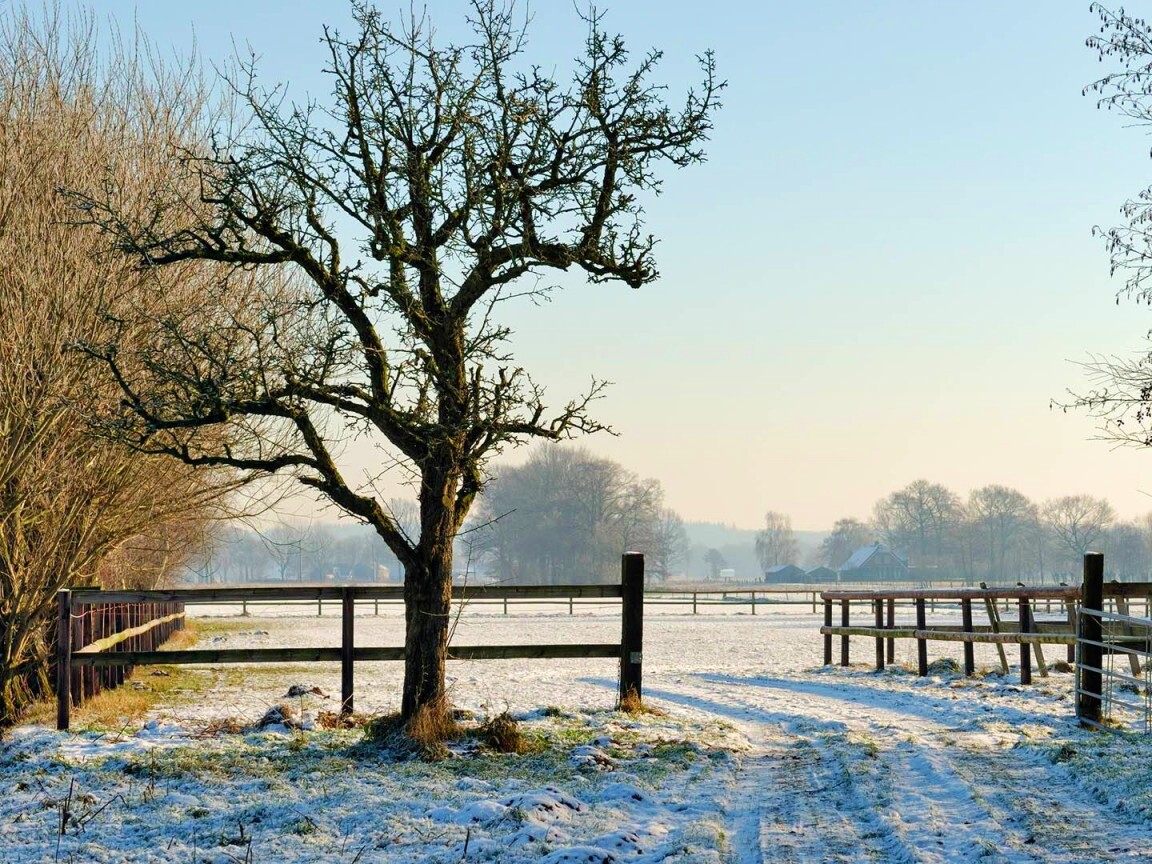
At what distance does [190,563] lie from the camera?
1324 inches

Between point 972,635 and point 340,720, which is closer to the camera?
point 340,720

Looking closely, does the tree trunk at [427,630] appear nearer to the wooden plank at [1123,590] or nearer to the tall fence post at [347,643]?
the tall fence post at [347,643]

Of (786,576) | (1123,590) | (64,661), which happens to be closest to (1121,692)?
(1123,590)

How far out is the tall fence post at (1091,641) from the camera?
11844 millimetres

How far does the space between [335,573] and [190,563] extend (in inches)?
5403

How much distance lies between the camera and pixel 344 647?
12.5 metres

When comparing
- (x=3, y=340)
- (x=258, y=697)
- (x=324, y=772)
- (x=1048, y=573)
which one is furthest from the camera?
(x=1048, y=573)

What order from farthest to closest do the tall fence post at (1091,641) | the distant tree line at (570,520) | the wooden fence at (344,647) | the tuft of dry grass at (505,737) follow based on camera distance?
the distant tree line at (570,520) < the wooden fence at (344,647) < the tall fence post at (1091,641) < the tuft of dry grass at (505,737)

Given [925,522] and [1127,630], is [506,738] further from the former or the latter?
[925,522]

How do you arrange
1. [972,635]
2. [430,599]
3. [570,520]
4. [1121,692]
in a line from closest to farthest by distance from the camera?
[430,599] < [1121,692] < [972,635] < [570,520]

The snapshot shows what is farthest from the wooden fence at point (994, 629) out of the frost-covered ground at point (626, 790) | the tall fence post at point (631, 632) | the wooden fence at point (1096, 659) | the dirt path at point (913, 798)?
the tall fence post at point (631, 632)

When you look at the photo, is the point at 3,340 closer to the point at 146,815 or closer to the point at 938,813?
the point at 146,815

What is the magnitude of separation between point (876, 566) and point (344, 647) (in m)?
129

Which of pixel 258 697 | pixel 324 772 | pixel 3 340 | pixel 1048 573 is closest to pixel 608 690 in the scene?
pixel 258 697
